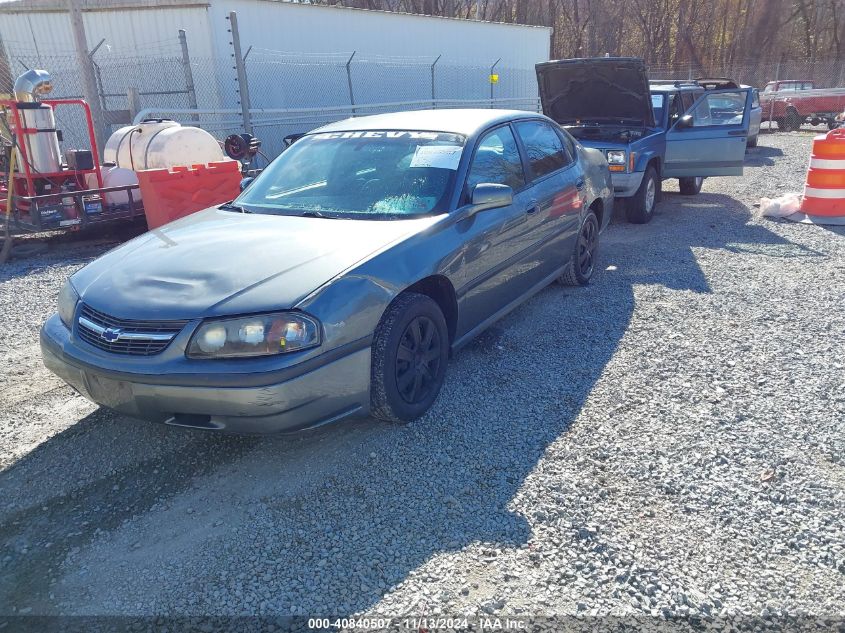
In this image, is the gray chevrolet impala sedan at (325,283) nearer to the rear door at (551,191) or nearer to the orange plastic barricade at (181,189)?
the rear door at (551,191)

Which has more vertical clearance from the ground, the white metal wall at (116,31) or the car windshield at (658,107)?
the white metal wall at (116,31)

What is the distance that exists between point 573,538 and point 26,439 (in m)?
2.97

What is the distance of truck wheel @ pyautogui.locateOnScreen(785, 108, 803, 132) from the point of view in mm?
23422

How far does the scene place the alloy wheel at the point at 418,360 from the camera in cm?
353

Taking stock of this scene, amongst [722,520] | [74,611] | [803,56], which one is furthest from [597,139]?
[803,56]

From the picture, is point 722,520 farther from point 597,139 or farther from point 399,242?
point 597,139

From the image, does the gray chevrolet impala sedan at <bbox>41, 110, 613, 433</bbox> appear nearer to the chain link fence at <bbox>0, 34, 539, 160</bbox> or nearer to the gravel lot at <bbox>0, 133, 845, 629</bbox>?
the gravel lot at <bbox>0, 133, 845, 629</bbox>

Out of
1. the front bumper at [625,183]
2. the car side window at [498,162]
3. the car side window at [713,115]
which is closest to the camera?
the car side window at [498,162]

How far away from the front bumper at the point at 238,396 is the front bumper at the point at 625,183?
6.22m

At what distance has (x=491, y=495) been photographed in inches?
120

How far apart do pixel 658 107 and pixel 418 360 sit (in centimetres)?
780

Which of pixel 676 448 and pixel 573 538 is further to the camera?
pixel 676 448

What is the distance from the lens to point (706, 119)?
9758mm

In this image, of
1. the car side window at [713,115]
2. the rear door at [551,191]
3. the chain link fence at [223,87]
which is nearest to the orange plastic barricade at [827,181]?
the car side window at [713,115]
